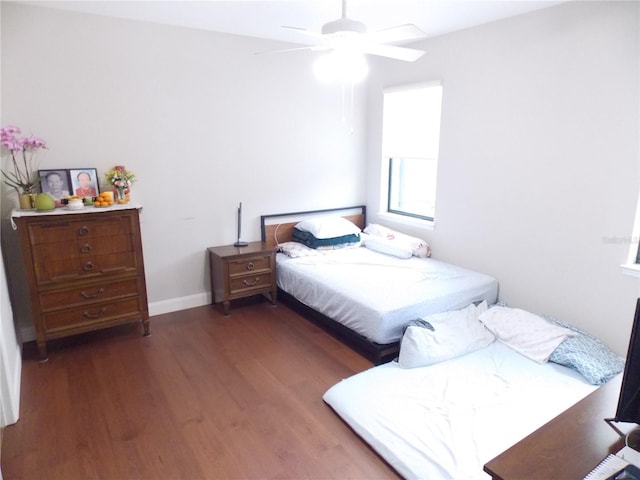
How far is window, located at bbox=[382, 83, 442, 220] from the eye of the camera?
3.88 metres

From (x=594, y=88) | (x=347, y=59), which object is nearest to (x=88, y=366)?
(x=347, y=59)

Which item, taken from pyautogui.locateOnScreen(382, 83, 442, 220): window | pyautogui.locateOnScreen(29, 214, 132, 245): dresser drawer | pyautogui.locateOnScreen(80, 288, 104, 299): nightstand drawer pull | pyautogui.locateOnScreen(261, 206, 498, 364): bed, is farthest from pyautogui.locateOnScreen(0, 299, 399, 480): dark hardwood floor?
pyautogui.locateOnScreen(382, 83, 442, 220): window

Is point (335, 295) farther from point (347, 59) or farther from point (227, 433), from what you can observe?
point (347, 59)

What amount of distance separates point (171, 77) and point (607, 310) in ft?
12.0

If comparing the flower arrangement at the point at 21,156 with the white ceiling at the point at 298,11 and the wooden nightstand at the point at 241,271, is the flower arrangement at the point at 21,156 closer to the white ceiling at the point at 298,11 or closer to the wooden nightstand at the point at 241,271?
the white ceiling at the point at 298,11

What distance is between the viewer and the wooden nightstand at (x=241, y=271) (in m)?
3.57

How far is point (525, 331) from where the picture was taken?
2.83m

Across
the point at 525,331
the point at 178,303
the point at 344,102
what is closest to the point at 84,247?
the point at 178,303

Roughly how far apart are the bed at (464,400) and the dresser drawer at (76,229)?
6.08ft

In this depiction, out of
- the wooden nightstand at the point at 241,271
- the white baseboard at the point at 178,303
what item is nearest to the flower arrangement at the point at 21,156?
the white baseboard at the point at 178,303

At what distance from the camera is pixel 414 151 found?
4.08 metres

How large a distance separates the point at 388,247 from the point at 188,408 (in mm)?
2281

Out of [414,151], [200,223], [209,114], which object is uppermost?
[209,114]

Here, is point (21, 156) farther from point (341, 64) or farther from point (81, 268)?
point (341, 64)
